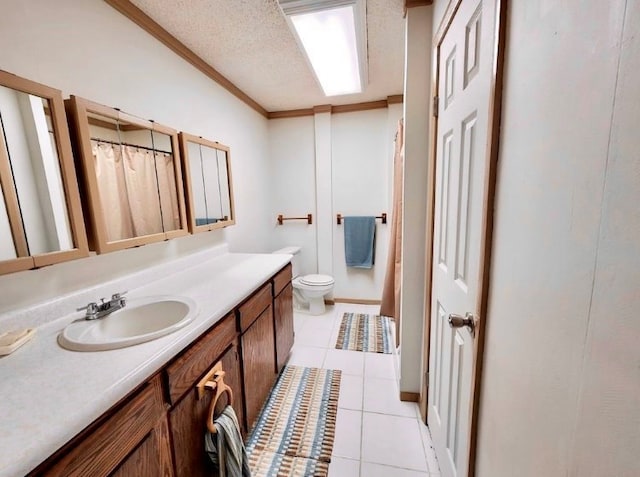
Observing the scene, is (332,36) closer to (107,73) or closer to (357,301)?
(107,73)

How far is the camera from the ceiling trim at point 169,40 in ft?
4.35

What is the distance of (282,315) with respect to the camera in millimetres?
1944

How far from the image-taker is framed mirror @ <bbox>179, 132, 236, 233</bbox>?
5.65 ft

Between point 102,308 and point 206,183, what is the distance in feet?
3.60

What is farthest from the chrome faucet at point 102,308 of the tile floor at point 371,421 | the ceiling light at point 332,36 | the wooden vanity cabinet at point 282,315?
the ceiling light at point 332,36

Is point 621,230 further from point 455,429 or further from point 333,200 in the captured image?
point 333,200

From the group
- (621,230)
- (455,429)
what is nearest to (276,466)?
(455,429)

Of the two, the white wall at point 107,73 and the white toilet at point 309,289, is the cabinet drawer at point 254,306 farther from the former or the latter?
the white toilet at point 309,289

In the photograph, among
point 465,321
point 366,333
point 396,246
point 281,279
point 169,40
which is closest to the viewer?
point 465,321

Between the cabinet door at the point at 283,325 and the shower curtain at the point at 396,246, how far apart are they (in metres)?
0.89

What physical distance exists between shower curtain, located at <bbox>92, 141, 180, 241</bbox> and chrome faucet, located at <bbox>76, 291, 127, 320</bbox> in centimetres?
29

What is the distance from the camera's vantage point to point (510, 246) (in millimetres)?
639

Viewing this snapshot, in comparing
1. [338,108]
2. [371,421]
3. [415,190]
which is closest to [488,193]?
[415,190]

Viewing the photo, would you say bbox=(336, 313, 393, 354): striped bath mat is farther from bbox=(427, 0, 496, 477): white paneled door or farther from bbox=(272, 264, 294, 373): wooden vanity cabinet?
bbox=(427, 0, 496, 477): white paneled door
